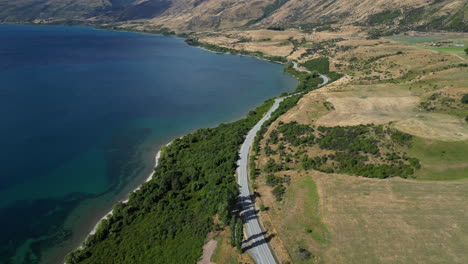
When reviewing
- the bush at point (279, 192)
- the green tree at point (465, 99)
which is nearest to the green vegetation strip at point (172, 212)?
the bush at point (279, 192)

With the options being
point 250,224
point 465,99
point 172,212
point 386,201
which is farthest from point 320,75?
point 172,212

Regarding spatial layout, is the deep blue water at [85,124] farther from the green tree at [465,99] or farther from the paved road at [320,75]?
the green tree at [465,99]

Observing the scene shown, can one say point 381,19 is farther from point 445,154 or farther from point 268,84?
point 445,154

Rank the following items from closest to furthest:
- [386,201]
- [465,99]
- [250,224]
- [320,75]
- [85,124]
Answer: [250,224], [386,201], [465,99], [85,124], [320,75]

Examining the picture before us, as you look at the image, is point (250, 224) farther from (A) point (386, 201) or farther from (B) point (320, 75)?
(B) point (320, 75)

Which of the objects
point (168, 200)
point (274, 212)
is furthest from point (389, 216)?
point (168, 200)

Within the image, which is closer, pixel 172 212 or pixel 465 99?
pixel 172 212

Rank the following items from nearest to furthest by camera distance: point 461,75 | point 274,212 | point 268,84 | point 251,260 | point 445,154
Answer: point 251,260, point 274,212, point 445,154, point 461,75, point 268,84

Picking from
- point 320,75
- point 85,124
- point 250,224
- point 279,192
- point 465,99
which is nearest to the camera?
point 250,224
